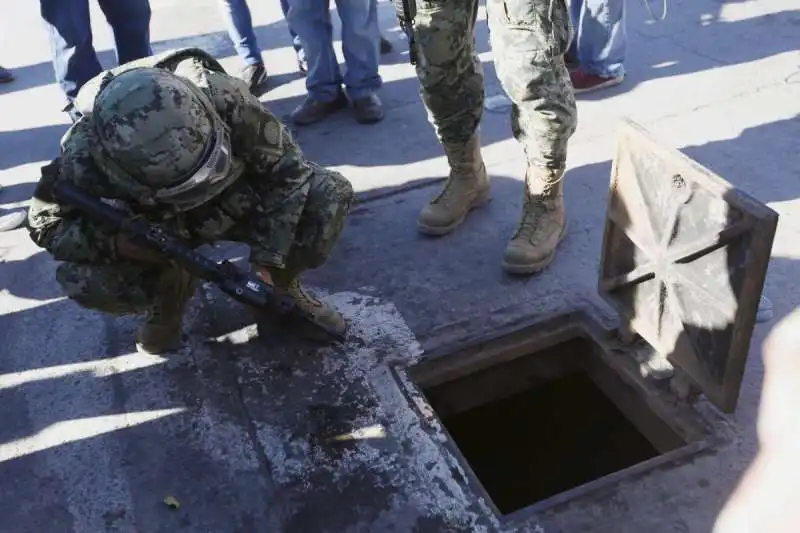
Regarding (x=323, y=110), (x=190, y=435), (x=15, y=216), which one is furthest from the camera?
(x=323, y=110)

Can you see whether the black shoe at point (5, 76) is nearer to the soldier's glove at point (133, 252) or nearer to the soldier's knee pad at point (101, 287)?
the soldier's knee pad at point (101, 287)

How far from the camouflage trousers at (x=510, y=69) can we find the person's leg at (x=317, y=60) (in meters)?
1.21

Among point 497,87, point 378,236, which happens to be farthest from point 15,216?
point 497,87

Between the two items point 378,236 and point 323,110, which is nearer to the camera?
point 378,236

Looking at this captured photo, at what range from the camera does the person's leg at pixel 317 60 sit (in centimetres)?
358

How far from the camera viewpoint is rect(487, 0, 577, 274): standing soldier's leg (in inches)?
87.5

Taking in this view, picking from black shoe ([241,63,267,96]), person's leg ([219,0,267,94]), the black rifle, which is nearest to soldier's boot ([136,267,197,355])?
the black rifle

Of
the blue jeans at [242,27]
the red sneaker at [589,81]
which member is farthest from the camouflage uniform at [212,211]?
the blue jeans at [242,27]

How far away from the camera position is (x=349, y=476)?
1904 millimetres

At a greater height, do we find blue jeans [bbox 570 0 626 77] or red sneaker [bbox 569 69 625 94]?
blue jeans [bbox 570 0 626 77]

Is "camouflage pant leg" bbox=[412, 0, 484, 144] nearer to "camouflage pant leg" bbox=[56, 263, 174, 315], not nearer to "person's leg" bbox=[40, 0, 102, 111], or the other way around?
"camouflage pant leg" bbox=[56, 263, 174, 315]

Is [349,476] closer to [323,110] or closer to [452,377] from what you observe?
A: [452,377]

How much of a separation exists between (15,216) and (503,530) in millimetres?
2484

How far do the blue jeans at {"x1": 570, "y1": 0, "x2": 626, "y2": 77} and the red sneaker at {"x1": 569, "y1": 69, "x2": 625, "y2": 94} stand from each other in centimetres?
2
